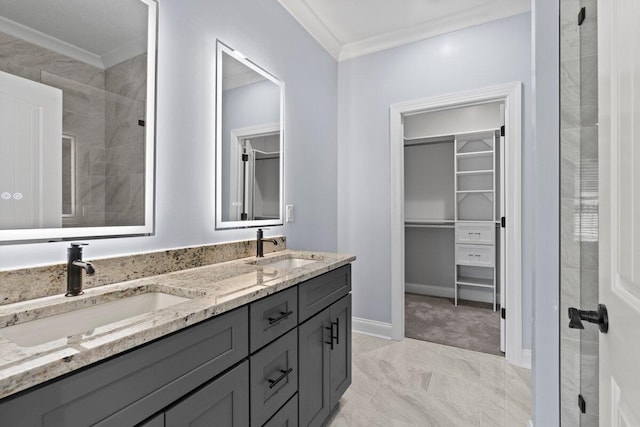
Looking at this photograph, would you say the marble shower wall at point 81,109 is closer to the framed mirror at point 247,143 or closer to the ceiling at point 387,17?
the framed mirror at point 247,143

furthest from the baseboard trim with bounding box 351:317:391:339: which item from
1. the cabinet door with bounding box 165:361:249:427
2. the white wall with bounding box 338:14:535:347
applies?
the cabinet door with bounding box 165:361:249:427

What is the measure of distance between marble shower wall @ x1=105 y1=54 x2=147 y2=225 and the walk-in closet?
2.64 metres

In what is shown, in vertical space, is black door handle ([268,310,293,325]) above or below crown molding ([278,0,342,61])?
below

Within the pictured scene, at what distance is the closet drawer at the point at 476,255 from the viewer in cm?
356

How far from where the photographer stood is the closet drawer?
356 cm

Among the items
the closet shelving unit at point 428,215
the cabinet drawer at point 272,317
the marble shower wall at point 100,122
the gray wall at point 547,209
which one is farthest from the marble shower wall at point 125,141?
the closet shelving unit at point 428,215

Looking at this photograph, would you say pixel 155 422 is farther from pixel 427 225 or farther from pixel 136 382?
pixel 427 225

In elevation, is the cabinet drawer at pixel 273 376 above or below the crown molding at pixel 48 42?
below

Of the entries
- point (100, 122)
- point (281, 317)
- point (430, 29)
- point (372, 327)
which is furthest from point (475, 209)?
point (100, 122)

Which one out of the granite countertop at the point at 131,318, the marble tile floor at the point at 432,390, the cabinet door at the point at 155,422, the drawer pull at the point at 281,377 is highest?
the granite countertop at the point at 131,318

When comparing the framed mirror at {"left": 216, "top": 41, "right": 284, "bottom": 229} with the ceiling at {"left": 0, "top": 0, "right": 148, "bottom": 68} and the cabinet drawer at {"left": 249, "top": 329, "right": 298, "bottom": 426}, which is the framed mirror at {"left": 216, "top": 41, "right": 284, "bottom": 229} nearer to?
the ceiling at {"left": 0, "top": 0, "right": 148, "bottom": 68}

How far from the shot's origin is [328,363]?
1.60m

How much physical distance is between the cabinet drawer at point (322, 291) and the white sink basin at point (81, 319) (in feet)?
1.68

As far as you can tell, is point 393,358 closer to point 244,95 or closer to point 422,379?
point 422,379
